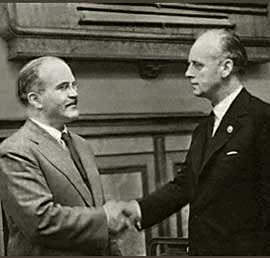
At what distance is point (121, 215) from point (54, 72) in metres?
0.30

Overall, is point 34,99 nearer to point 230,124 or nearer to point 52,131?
point 52,131

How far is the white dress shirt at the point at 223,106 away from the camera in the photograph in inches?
46.0

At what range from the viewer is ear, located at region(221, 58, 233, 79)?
45.1 inches

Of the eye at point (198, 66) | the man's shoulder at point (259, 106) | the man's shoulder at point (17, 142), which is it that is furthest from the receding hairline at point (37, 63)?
the man's shoulder at point (259, 106)

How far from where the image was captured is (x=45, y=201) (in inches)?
39.8

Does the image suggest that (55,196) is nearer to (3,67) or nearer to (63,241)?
(63,241)

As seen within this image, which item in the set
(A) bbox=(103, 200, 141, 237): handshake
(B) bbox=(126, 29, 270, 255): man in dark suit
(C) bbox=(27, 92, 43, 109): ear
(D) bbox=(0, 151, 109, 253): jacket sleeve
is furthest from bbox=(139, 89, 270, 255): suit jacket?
(C) bbox=(27, 92, 43, 109): ear

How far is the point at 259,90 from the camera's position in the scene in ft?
4.19

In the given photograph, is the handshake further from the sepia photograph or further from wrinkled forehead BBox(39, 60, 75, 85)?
wrinkled forehead BBox(39, 60, 75, 85)

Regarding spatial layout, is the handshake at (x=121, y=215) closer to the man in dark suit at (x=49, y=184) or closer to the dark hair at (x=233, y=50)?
the man in dark suit at (x=49, y=184)

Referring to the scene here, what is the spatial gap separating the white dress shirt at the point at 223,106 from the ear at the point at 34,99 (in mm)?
352

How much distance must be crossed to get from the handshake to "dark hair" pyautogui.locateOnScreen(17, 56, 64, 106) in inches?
9.8

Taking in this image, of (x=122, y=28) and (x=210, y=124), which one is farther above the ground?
(x=122, y=28)

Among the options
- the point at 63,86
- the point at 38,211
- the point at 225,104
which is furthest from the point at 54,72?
the point at 225,104
